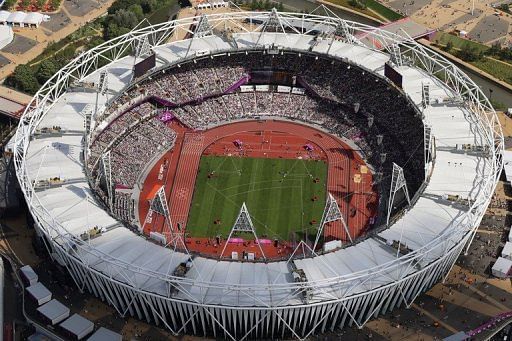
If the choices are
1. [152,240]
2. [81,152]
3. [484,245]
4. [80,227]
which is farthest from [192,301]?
[484,245]

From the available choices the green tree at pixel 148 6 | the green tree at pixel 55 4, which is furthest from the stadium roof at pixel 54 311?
the green tree at pixel 55 4

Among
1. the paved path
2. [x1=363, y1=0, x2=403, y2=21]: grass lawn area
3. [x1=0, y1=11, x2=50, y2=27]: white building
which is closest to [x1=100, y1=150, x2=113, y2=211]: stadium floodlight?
the paved path

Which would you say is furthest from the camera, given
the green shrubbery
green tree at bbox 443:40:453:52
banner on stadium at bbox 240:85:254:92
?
green tree at bbox 443:40:453:52

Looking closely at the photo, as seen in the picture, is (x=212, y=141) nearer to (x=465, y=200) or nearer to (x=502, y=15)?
(x=465, y=200)

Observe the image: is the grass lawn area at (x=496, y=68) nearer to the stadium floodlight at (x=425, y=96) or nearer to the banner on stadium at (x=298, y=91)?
the stadium floodlight at (x=425, y=96)

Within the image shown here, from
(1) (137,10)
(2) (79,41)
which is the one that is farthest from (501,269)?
(1) (137,10)

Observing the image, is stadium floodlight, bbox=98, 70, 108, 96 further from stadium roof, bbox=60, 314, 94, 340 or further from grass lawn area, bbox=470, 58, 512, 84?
grass lawn area, bbox=470, 58, 512, 84
